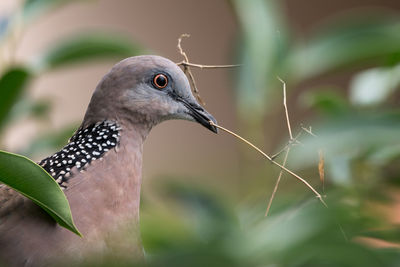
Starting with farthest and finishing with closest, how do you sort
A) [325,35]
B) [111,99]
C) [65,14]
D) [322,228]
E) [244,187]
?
[65,14] → [244,187] → [325,35] → [111,99] → [322,228]

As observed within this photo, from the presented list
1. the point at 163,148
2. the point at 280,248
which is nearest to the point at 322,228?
the point at 280,248

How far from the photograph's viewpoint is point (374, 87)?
1327 mm

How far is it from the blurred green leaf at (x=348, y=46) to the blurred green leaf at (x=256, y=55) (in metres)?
0.05

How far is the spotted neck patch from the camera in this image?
734 mm

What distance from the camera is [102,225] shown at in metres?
0.69

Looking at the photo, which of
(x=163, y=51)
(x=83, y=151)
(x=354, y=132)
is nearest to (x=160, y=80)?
(x=83, y=151)

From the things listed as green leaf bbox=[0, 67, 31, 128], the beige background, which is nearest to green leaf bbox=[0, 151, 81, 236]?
green leaf bbox=[0, 67, 31, 128]

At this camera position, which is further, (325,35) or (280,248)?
(325,35)

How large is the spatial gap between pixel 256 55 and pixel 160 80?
A: 1.36ft

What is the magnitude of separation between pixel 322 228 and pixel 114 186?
0.46 metres

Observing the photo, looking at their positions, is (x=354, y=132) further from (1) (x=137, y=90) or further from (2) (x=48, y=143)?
(2) (x=48, y=143)

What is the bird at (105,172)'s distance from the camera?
2.14ft

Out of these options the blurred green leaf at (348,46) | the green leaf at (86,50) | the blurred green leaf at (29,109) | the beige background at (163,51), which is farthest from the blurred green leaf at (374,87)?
the beige background at (163,51)

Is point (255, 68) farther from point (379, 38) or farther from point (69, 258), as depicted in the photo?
point (69, 258)
